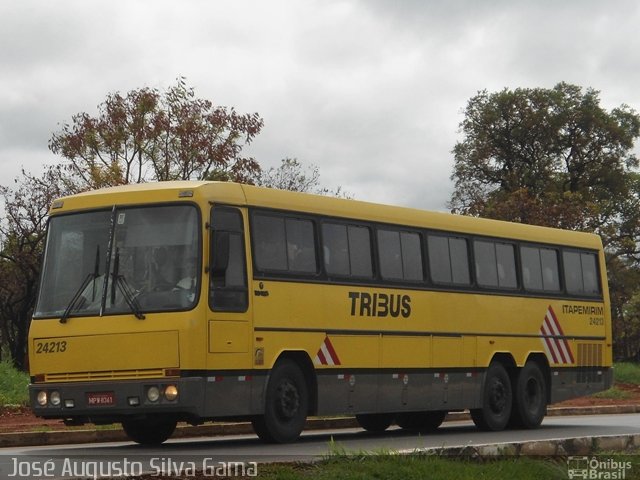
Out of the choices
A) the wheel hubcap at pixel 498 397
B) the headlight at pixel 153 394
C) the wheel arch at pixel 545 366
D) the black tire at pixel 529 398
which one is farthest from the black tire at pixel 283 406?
the wheel arch at pixel 545 366

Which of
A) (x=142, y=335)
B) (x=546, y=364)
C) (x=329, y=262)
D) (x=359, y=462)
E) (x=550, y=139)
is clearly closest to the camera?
(x=359, y=462)

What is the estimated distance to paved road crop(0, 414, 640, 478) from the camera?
1309cm

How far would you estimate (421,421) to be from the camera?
899 inches

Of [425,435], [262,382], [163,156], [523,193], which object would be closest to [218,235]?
[262,382]

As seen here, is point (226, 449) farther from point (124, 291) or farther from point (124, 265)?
point (124, 265)

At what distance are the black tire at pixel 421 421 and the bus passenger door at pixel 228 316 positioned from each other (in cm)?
656

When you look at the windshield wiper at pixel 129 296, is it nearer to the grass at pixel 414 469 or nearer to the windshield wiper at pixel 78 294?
the windshield wiper at pixel 78 294

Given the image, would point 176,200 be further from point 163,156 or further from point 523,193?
point 523,193

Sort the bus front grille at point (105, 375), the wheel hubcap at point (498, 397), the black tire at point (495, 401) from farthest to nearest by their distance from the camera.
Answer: the wheel hubcap at point (498, 397)
the black tire at point (495, 401)
the bus front grille at point (105, 375)

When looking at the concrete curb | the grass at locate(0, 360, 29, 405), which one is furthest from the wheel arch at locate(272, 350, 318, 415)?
the grass at locate(0, 360, 29, 405)

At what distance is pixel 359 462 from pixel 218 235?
4.89m

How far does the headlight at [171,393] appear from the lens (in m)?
15.7

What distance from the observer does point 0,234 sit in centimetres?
4906

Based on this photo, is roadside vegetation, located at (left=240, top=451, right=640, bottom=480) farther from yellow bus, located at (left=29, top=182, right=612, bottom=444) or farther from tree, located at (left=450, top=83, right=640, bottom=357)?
tree, located at (left=450, top=83, right=640, bottom=357)
